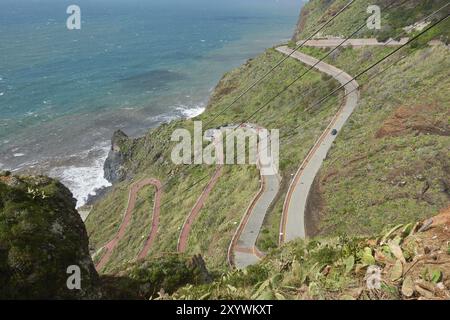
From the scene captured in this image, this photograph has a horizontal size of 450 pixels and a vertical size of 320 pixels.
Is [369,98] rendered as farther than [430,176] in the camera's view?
Yes

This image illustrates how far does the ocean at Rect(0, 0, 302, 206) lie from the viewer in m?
73.8

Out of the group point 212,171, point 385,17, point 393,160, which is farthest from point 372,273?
point 385,17

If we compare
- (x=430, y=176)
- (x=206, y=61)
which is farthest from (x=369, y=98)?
(x=206, y=61)

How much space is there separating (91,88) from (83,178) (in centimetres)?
4702

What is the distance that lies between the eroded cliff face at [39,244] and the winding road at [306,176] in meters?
13.1

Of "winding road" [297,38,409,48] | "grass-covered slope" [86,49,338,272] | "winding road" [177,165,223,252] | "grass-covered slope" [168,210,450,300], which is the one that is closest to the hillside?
"grass-covered slope" [168,210,450,300]

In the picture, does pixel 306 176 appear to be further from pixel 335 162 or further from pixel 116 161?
pixel 116 161

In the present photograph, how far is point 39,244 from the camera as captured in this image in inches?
482

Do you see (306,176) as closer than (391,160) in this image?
No

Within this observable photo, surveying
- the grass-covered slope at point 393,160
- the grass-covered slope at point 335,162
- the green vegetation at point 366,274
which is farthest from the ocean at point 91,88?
the green vegetation at point 366,274

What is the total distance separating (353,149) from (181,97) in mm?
74479

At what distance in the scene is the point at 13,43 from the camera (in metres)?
161
